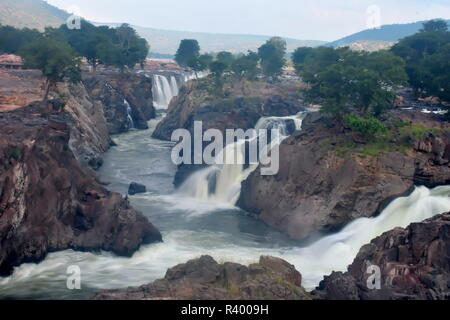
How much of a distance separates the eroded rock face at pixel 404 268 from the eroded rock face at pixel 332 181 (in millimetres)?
9749

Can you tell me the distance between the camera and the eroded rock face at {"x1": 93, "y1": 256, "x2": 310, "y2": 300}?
24688 millimetres

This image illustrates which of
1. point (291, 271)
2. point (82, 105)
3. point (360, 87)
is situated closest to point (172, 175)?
point (82, 105)

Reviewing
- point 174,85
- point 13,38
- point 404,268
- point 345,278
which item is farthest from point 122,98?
point 345,278

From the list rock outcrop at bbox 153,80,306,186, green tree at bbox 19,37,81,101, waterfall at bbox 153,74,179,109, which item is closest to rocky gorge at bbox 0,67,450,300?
green tree at bbox 19,37,81,101

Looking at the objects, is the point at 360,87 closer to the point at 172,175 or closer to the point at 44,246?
the point at 172,175

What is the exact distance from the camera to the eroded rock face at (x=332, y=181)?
4369 cm

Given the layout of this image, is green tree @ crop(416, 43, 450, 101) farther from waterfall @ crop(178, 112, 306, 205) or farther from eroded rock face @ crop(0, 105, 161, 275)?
eroded rock face @ crop(0, 105, 161, 275)

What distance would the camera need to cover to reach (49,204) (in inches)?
1571

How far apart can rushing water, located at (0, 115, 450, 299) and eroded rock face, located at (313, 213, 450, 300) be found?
13.6 ft

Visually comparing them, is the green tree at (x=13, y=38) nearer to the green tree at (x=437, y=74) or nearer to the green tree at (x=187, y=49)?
the green tree at (x=187, y=49)

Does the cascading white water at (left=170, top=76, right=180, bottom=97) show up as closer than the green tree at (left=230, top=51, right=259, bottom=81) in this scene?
No

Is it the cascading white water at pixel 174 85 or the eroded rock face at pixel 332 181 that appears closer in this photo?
the eroded rock face at pixel 332 181

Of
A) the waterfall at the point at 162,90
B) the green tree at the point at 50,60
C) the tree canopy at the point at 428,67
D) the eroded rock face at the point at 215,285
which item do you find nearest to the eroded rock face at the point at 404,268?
the eroded rock face at the point at 215,285

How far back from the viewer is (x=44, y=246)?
125ft
